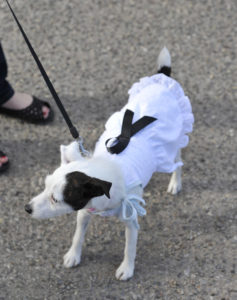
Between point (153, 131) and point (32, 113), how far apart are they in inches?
55.9

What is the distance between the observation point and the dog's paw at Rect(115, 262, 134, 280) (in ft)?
9.34

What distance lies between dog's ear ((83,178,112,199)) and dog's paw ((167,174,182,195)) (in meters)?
1.25

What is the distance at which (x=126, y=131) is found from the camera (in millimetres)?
2602

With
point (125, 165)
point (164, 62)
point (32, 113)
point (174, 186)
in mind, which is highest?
point (164, 62)

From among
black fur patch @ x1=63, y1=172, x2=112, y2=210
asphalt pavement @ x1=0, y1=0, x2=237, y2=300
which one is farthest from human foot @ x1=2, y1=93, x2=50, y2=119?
black fur patch @ x1=63, y1=172, x2=112, y2=210

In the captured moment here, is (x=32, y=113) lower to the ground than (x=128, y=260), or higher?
higher

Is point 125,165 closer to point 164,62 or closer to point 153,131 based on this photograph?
point 153,131

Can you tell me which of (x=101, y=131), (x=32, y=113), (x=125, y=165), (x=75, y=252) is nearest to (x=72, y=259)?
(x=75, y=252)

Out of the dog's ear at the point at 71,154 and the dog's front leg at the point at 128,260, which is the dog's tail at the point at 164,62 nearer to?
the dog's ear at the point at 71,154

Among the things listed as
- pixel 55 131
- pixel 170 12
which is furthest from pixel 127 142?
pixel 170 12

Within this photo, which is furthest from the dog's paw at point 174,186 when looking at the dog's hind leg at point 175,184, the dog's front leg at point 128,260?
the dog's front leg at point 128,260

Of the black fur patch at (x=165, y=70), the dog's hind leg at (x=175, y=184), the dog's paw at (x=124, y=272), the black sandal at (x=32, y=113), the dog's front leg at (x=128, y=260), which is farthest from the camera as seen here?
→ the black sandal at (x=32, y=113)

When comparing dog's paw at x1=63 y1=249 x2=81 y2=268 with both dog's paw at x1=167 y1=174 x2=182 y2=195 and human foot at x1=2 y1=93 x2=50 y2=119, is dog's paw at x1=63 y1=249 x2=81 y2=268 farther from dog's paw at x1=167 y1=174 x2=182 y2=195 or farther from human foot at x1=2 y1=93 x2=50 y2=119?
human foot at x1=2 y1=93 x2=50 y2=119

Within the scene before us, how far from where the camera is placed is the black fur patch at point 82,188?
212 centimetres
